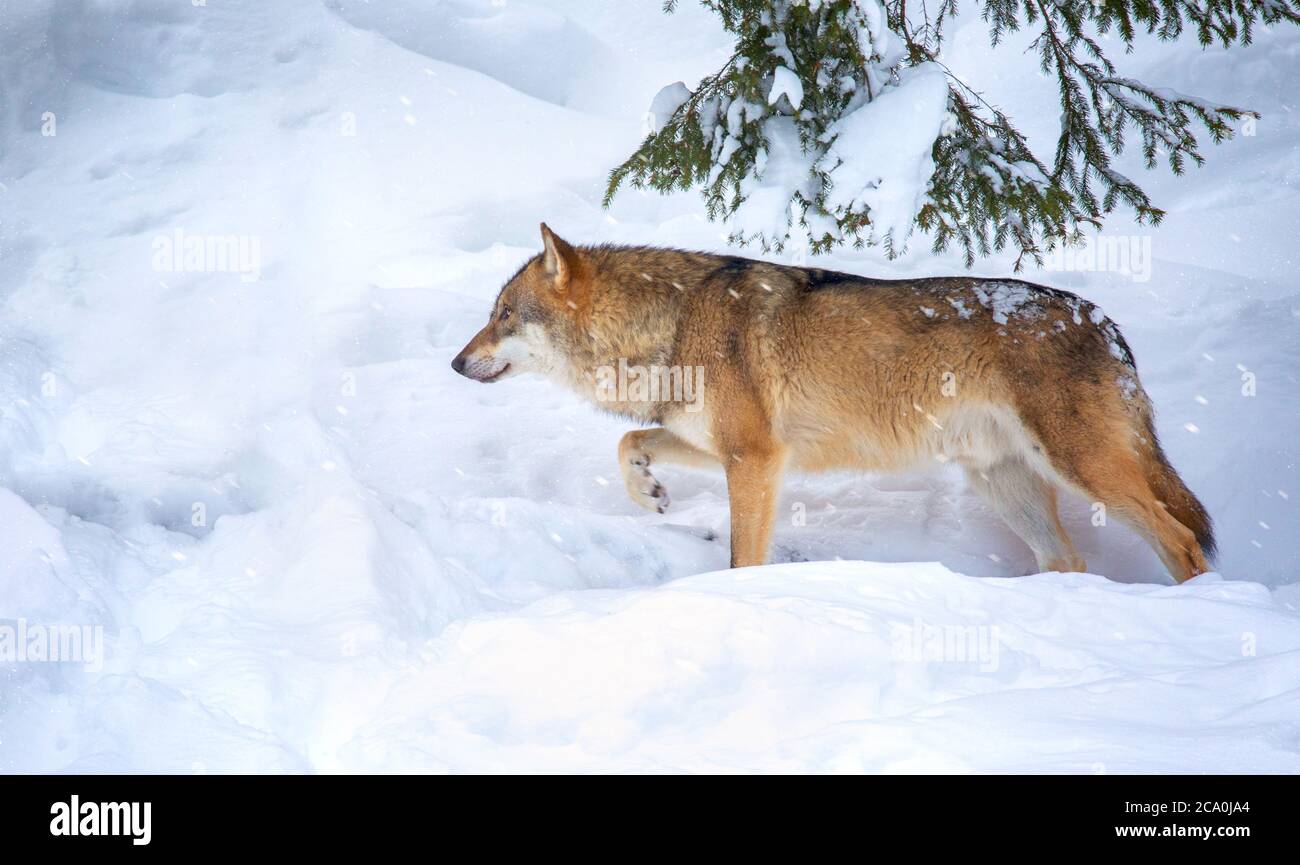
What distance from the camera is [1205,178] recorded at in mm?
9906

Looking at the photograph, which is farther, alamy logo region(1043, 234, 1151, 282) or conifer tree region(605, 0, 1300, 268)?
alamy logo region(1043, 234, 1151, 282)

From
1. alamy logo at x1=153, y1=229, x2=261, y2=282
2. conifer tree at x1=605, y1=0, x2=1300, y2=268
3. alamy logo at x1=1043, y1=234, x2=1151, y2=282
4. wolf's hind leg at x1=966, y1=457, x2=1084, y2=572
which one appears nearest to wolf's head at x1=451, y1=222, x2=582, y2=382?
conifer tree at x1=605, y1=0, x2=1300, y2=268

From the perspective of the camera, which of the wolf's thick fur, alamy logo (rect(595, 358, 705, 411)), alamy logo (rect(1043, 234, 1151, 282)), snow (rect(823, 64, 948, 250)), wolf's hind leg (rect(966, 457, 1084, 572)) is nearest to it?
the wolf's thick fur

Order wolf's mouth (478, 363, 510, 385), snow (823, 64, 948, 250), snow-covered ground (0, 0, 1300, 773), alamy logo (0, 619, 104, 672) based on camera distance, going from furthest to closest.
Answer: wolf's mouth (478, 363, 510, 385) < snow (823, 64, 948, 250) < alamy logo (0, 619, 104, 672) < snow-covered ground (0, 0, 1300, 773)

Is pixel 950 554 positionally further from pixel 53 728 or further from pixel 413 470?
pixel 53 728

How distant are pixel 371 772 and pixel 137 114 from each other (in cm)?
946

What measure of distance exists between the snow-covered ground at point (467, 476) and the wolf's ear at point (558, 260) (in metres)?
1.33

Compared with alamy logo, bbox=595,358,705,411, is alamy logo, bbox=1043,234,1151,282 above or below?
above

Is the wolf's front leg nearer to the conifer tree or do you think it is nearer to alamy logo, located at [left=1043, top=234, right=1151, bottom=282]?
the conifer tree

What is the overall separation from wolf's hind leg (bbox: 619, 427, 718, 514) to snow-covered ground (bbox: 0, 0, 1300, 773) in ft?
1.12

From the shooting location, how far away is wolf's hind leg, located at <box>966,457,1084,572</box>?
5430 millimetres

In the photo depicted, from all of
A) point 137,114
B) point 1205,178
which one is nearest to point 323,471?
point 137,114

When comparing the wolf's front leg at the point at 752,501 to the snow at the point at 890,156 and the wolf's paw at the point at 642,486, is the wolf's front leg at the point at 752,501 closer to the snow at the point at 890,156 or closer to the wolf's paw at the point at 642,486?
the wolf's paw at the point at 642,486

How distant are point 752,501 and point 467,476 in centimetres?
215
